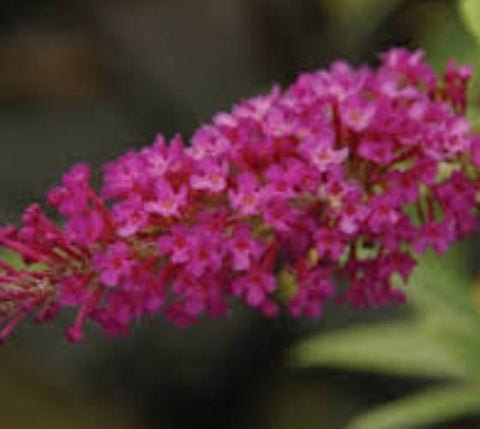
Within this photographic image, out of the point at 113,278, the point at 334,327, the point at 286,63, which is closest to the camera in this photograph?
the point at 113,278

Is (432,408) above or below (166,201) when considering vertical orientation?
above

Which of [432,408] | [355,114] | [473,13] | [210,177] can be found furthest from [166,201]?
[432,408]

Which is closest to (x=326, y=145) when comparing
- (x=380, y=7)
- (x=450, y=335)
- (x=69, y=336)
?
(x=69, y=336)

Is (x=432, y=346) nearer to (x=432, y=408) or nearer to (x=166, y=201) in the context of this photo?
(x=432, y=408)

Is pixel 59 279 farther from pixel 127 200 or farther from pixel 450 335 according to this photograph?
pixel 450 335

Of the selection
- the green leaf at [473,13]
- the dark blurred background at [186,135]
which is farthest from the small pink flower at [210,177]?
the dark blurred background at [186,135]

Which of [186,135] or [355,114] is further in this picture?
[186,135]
